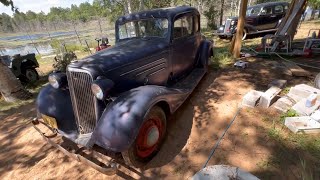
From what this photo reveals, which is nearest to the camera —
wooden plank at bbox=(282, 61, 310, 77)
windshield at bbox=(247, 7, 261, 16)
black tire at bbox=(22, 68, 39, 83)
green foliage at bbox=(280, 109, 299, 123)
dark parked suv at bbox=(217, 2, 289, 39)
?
green foliage at bbox=(280, 109, 299, 123)

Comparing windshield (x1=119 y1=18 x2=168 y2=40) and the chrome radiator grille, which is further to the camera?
windshield (x1=119 y1=18 x2=168 y2=40)

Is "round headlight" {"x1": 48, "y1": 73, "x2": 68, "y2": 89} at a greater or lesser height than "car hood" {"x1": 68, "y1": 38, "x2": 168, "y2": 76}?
→ lesser

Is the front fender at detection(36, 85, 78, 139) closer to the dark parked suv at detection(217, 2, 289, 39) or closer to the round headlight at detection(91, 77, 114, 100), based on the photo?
the round headlight at detection(91, 77, 114, 100)

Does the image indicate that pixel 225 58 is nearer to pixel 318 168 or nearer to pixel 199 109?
pixel 199 109

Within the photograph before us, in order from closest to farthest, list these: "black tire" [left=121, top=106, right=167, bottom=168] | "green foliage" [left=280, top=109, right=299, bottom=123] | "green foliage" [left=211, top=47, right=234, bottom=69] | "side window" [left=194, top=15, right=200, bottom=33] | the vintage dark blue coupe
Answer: the vintage dark blue coupe
"black tire" [left=121, top=106, right=167, bottom=168]
"green foliage" [left=280, top=109, right=299, bottom=123]
"side window" [left=194, top=15, right=200, bottom=33]
"green foliage" [left=211, top=47, right=234, bottom=69]

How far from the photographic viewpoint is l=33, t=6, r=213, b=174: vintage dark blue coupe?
2.56 m

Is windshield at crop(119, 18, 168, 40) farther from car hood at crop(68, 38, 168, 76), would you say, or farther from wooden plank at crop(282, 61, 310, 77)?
wooden plank at crop(282, 61, 310, 77)

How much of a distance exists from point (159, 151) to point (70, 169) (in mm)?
1363

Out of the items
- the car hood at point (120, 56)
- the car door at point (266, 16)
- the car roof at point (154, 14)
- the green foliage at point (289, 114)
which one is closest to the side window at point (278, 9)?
the car door at point (266, 16)

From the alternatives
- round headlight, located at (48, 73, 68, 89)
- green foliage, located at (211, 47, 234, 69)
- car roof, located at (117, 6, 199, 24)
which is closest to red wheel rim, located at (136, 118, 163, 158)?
round headlight, located at (48, 73, 68, 89)

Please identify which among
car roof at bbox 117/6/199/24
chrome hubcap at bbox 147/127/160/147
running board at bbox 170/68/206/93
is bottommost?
chrome hubcap at bbox 147/127/160/147

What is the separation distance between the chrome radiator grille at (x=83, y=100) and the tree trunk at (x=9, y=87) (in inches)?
162

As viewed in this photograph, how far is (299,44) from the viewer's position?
8.16m

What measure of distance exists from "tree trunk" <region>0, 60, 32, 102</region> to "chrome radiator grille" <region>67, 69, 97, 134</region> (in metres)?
4.12
